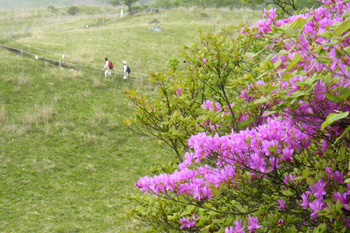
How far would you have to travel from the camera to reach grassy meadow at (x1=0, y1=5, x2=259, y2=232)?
8617mm

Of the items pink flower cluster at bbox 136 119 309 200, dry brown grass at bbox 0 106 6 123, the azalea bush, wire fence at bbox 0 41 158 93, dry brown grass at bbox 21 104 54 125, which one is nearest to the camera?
the azalea bush

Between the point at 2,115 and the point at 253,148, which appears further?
the point at 2,115

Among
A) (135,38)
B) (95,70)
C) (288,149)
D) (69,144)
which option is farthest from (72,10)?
(288,149)

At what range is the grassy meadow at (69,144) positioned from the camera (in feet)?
28.3

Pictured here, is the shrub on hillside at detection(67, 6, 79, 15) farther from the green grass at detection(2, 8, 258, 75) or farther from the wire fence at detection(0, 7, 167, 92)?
the wire fence at detection(0, 7, 167, 92)

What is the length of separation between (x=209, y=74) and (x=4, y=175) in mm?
7927

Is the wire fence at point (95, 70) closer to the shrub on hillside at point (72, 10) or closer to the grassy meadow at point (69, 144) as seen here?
the grassy meadow at point (69, 144)

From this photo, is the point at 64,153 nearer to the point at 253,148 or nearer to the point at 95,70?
the point at 95,70

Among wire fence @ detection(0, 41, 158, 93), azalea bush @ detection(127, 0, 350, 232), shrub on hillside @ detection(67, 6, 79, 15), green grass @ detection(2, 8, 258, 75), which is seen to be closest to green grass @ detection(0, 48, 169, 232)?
wire fence @ detection(0, 41, 158, 93)

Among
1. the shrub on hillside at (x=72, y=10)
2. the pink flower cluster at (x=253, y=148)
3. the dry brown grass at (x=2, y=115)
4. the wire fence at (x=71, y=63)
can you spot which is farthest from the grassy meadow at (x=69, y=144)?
the shrub on hillside at (x=72, y=10)

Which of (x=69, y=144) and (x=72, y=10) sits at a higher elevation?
(x=72, y=10)

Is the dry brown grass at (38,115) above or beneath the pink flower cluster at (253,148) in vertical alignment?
beneath

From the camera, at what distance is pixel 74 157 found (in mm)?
11242

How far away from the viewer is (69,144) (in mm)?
11859
